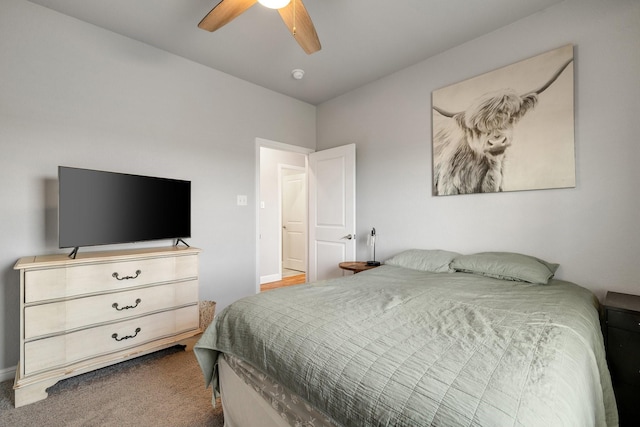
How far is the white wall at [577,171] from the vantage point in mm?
1914

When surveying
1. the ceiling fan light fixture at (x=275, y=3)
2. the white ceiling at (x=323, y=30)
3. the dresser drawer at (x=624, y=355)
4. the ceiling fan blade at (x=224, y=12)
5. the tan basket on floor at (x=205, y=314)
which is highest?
the white ceiling at (x=323, y=30)

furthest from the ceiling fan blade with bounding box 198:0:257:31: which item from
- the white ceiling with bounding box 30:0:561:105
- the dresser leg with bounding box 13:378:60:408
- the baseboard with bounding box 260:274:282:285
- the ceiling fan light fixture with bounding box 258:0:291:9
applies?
the baseboard with bounding box 260:274:282:285

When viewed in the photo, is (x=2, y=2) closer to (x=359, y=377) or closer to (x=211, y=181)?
(x=211, y=181)

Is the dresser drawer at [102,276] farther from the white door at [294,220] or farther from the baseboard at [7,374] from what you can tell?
the white door at [294,220]

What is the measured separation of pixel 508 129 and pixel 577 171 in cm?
58

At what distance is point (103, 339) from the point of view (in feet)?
6.71

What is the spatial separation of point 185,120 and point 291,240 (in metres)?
3.58

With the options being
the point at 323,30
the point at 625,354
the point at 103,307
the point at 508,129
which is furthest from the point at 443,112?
the point at 103,307

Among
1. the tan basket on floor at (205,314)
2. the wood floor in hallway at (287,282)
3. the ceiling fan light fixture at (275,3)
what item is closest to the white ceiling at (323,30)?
the ceiling fan light fixture at (275,3)

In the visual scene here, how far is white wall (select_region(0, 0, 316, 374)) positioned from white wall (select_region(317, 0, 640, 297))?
1.70m


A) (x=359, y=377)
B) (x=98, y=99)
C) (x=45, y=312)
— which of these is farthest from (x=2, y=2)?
(x=359, y=377)

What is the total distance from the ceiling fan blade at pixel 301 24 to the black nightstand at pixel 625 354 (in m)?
2.45

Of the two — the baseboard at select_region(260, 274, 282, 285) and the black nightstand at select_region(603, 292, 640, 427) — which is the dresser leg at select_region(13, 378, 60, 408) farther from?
the black nightstand at select_region(603, 292, 640, 427)

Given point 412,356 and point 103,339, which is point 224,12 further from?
point 103,339
